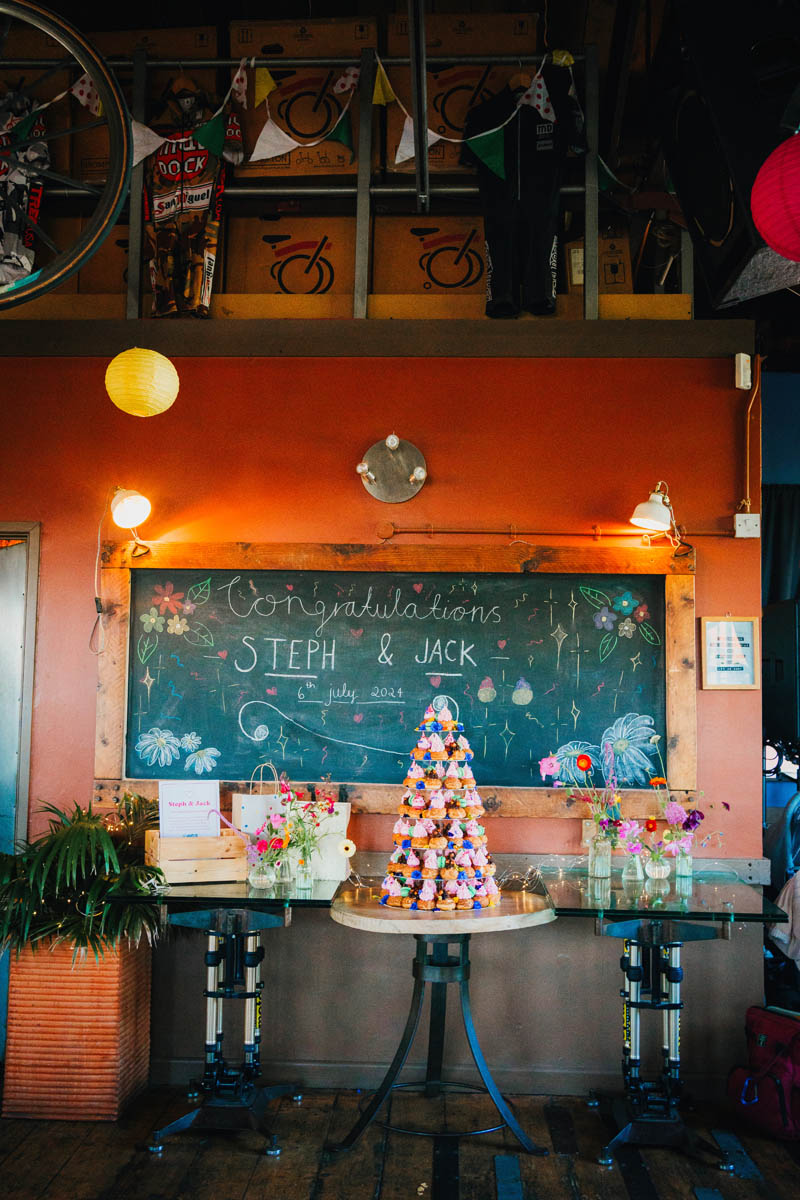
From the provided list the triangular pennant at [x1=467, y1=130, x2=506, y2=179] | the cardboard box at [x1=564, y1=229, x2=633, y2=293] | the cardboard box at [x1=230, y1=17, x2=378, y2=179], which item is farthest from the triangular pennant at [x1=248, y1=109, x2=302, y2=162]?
the cardboard box at [x1=564, y1=229, x2=633, y2=293]

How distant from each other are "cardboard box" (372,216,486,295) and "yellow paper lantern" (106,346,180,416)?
50.4 inches

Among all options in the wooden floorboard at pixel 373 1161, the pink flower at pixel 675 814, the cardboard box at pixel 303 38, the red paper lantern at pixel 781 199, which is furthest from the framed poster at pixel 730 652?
the cardboard box at pixel 303 38

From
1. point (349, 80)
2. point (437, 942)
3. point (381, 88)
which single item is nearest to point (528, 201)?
point (381, 88)

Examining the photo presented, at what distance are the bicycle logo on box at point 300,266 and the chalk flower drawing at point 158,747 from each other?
7.15ft

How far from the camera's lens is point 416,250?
4484mm

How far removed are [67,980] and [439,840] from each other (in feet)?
5.37

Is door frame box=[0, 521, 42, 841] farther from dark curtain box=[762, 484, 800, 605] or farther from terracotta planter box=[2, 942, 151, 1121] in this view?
dark curtain box=[762, 484, 800, 605]

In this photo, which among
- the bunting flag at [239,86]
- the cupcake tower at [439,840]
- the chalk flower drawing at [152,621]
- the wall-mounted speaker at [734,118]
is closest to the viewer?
the wall-mounted speaker at [734,118]

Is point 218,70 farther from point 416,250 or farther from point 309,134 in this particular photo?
point 416,250

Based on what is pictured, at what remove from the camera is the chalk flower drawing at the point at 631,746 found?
13.2ft

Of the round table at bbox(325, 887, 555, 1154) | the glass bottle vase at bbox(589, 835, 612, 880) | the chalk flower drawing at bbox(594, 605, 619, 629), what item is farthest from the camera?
the chalk flower drawing at bbox(594, 605, 619, 629)

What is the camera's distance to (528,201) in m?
4.10

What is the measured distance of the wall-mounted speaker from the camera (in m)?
2.95

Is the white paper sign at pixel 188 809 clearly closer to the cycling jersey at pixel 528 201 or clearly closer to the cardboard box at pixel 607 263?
the cycling jersey at pixel 528 201
